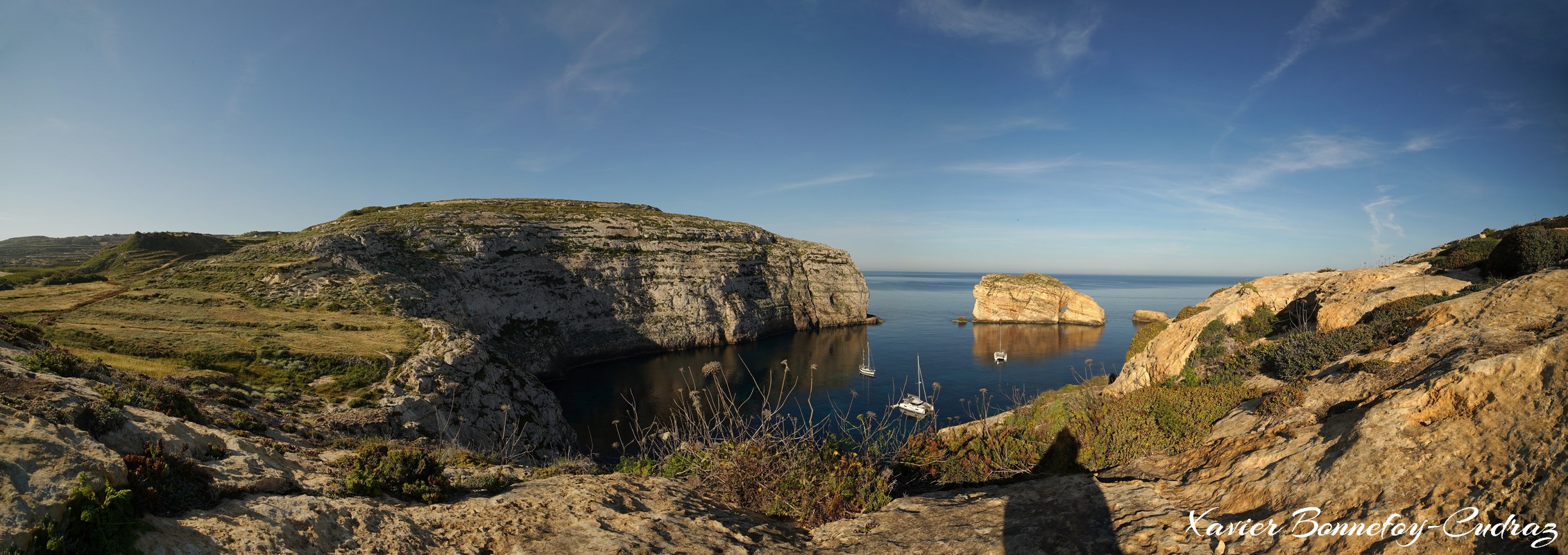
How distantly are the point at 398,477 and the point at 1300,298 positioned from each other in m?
25.8

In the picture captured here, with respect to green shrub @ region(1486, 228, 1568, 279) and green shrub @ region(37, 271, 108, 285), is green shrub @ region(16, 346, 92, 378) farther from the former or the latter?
green shrub @ region(37, 271, 108, 285)

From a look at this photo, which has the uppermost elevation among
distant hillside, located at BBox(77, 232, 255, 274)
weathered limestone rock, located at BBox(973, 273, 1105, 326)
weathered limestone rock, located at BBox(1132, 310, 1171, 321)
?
distant hillside, located at BBox(77, 232, 255, 274)

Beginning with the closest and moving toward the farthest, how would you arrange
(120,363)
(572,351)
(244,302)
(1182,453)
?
(1182,453), (120,363), (244,302), (572,351)

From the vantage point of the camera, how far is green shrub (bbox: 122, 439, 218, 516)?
4.78 m

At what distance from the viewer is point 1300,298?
1769 centimetres

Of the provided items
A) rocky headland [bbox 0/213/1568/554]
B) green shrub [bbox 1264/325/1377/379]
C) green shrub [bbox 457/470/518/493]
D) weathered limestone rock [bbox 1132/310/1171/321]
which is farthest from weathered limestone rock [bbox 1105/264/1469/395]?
weathered limestone rock [bbox 1132/310/1171/321]

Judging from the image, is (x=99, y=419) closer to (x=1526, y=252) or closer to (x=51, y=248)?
(x=1526, y=252)

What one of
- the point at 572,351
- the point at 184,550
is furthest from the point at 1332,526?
the point at 572,351

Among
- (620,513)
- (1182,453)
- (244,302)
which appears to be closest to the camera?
(620,513)

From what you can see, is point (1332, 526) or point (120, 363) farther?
point (120, 363)

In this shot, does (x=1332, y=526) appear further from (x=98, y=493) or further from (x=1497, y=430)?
(x=98, y=493)

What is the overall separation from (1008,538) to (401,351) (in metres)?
35.9

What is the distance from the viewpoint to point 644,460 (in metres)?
9.73

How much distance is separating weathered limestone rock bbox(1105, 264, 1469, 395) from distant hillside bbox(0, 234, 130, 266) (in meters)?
141
